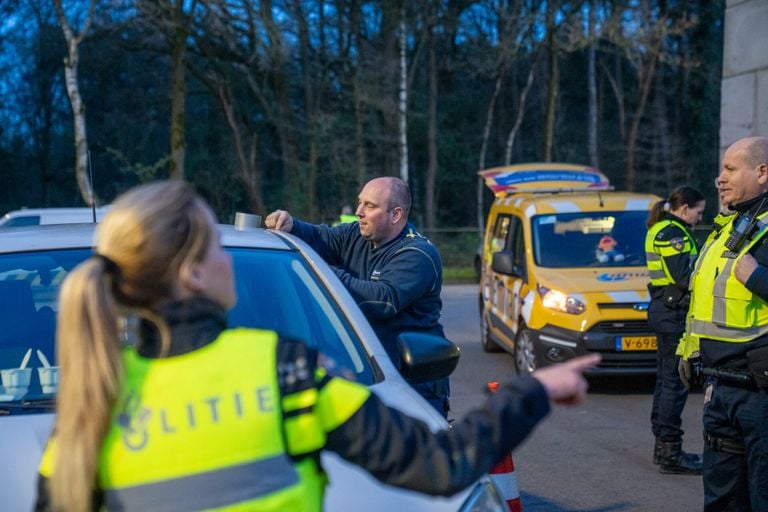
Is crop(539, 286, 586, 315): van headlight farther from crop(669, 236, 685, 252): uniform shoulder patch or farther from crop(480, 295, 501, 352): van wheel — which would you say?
crop(669, 236, 685, 252): uniform shoulder patch

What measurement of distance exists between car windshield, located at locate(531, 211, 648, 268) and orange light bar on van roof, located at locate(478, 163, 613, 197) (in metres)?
1.73

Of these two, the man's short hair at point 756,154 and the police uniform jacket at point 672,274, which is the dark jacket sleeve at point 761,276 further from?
the police uniform jacket at point 672,274

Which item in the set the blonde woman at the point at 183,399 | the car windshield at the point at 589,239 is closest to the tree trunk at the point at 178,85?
the car windshield at the point at 589,239

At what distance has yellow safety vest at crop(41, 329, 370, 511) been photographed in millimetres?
1654

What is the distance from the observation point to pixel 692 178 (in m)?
33.7

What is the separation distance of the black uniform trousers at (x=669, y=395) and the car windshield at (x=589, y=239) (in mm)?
3406

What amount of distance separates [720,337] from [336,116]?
87.5 feet

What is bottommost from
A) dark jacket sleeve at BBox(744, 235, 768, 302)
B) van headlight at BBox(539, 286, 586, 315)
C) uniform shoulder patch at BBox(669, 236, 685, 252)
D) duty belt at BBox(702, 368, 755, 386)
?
van headlight at BBox(539, 286, 586, 315)

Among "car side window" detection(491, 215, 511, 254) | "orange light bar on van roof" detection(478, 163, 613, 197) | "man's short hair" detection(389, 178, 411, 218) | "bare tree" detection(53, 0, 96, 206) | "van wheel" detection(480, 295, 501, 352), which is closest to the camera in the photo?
"man's short hair" detection(389, 178, 411, 218)

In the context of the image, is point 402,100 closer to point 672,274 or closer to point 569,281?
point 569,281

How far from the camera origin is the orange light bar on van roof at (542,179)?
12.3 metres

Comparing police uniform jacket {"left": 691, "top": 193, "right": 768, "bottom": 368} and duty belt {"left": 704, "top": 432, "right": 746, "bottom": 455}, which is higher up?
police uniform jacket {"left": 691, "top": 193, "right": 768, "bottom": 368}

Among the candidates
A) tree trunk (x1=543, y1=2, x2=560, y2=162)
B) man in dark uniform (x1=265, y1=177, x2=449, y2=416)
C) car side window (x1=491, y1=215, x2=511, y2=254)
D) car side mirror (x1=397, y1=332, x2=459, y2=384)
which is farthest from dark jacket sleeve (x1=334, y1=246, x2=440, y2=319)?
tree trunk (x1=543, y1=2, x2=560, y2=162)

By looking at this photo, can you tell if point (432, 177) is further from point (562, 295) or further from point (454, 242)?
point (562, 295)
